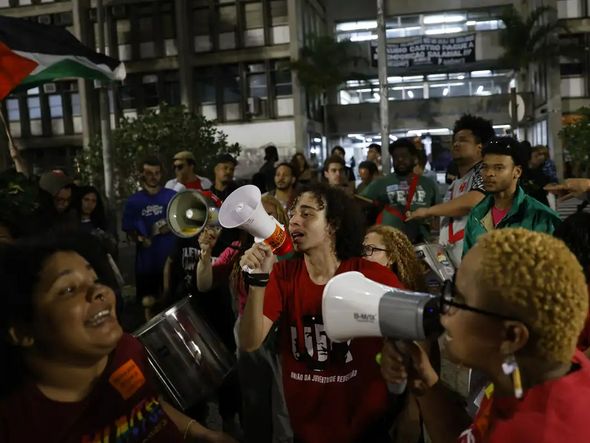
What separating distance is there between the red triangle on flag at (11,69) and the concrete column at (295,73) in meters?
19.5

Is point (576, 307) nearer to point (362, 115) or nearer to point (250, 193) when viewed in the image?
point (250, 193)

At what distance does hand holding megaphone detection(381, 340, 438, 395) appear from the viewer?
5.82 feet

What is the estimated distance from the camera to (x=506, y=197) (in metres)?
3.86

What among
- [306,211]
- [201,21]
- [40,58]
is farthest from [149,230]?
[201,21]

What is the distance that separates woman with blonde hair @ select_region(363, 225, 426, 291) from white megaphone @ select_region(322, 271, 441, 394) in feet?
5.18

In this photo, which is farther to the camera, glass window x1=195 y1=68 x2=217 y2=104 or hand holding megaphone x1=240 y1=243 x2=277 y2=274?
glass window x1=195 y1=68 x2=217 y2=104

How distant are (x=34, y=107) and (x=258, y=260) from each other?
97.1 ft

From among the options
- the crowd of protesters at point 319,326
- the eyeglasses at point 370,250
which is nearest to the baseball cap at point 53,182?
the crowd of protesters at point 319,326

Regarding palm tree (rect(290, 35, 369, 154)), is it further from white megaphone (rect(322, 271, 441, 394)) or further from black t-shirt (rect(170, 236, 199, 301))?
white megaphone (rect(322, 271, 441, 394))

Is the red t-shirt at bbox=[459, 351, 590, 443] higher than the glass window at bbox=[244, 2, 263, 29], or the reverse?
the glass window at bbox=[244, 2, 263, 29]

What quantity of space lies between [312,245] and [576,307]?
156 cm

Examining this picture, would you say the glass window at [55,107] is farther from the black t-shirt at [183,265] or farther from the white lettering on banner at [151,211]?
the black t-shirt at [183,265]

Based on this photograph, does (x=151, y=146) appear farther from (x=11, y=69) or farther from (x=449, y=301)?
(x=449, y=301)

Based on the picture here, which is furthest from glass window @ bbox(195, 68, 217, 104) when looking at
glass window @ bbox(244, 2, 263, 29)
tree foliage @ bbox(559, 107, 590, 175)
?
tree foliage @ bbox(559, 107, 590, 175)
